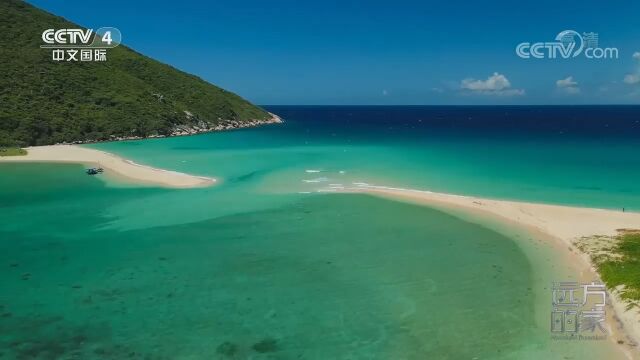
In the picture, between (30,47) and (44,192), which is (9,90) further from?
(44,192)

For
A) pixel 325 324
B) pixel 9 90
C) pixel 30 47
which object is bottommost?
pixel 325 324

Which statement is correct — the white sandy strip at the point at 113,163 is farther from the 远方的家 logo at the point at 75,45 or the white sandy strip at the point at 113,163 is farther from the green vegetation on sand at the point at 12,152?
the 远方的家 logo at the point at 75,45

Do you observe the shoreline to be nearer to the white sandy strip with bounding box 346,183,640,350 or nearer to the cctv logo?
the cctv logo

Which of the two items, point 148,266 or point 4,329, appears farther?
point 148,266

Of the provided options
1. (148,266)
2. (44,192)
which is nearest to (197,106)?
(44,192)

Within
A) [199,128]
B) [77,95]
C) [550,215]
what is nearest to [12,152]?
[77,95]

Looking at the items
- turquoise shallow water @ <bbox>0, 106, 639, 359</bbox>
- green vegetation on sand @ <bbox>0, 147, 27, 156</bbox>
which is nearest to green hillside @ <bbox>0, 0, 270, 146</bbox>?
green vegetation on sand @ <bbox>0, 147, 27, 156</bbox>

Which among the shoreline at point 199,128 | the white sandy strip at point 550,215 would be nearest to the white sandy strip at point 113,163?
the shoreline at point 199,128
